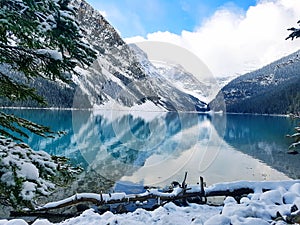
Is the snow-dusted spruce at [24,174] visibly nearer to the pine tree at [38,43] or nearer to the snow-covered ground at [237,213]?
the pine tree at [38,43]

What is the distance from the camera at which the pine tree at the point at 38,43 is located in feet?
11.3

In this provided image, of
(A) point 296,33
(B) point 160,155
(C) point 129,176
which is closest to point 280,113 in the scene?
(B) point 160,155

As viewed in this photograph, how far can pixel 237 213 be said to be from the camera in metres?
5.18

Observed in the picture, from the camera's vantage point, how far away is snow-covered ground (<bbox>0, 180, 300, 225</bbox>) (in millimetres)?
4875

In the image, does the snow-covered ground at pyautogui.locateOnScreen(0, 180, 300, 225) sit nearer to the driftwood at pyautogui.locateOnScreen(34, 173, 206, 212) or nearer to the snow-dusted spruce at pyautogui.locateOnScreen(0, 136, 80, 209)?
the driftwood at pyautogui.locateOnScreen(34, 173, 206, 212)

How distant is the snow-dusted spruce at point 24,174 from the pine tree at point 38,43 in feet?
1.59

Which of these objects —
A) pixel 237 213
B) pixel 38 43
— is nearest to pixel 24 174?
pixel 38 43

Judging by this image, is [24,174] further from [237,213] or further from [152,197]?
[152,197]

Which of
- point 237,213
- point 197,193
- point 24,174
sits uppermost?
point 24,174

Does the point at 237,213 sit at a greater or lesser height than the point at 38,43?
lesser

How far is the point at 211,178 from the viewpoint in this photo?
26.7 meters

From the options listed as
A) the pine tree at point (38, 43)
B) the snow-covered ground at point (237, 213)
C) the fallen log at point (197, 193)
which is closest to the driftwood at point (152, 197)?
the fallen log at point (197, 193)

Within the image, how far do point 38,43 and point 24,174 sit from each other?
1.78 m

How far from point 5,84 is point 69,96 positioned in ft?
652
